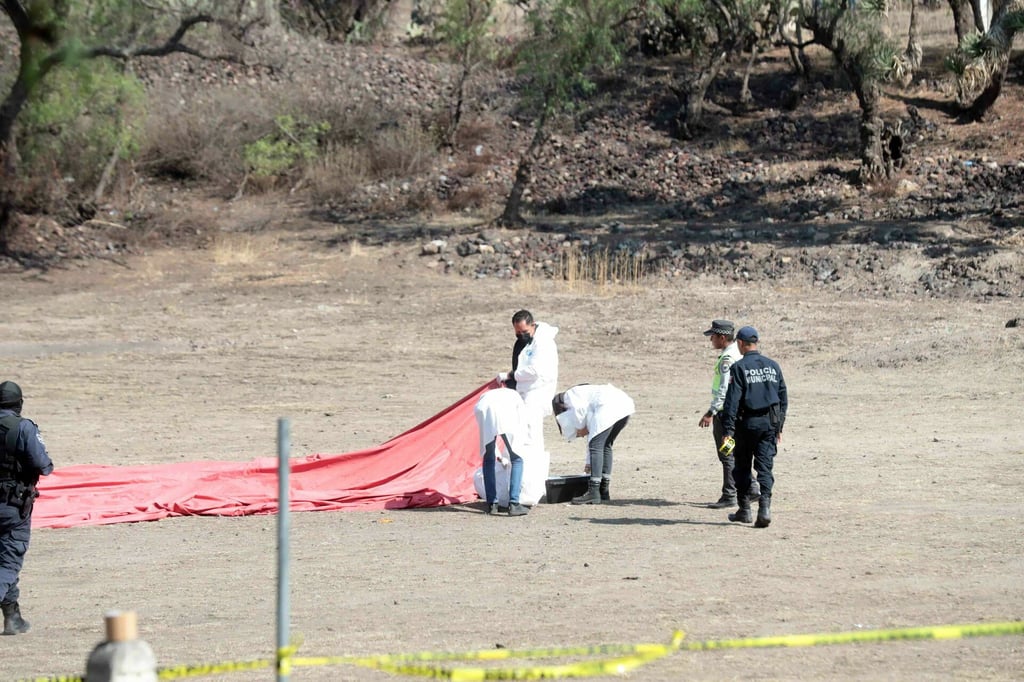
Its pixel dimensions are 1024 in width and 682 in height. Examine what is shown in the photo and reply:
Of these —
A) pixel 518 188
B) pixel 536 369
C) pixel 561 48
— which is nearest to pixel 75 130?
pixel 518 188

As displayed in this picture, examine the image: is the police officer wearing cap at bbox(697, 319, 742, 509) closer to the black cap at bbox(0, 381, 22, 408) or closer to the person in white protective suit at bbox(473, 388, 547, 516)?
the person in white protective suit at bbox(473, 388, 547, 516)

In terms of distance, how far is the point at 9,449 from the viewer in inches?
322

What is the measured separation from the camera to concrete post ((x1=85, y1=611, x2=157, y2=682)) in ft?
12.5

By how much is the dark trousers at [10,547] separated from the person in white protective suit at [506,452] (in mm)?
4350

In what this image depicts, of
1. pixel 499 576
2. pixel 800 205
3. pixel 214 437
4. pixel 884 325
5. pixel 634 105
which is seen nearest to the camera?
pixel 499 576

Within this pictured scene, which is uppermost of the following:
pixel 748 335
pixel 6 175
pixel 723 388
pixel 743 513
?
pixel 6 175

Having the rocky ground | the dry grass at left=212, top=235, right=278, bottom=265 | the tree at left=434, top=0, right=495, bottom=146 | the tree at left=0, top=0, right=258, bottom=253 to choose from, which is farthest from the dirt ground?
the tree at left=434, top=0, right=495, bottom=146

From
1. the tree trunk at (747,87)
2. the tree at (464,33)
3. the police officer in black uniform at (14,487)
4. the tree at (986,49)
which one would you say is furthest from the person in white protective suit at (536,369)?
the tree trunk at (747,87)

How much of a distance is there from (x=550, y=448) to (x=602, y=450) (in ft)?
13.4

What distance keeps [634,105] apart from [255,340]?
20.3 metres

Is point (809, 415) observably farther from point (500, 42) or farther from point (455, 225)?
point (500, 42)

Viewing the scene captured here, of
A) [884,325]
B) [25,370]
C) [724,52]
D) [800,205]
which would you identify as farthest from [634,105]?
[25,370]

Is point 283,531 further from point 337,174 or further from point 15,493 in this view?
point 337,174

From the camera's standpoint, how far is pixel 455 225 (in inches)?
1268
